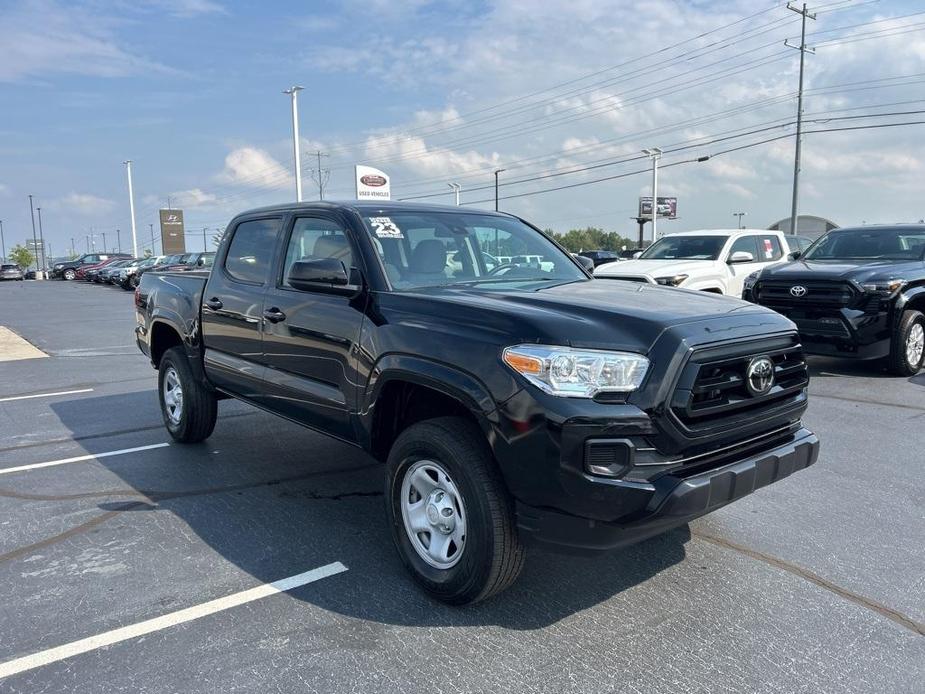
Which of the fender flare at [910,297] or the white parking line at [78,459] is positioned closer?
the white parking line at [78,459]

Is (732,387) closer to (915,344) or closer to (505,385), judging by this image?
(505,385)

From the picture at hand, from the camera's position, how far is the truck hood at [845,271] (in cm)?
837

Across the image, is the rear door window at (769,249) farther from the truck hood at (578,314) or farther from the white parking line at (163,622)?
the white parking line at (163,622)

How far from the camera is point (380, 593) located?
3393 mm

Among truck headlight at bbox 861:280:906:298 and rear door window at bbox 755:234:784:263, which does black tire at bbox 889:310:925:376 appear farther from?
rear door window at bbox 755:234:784:263

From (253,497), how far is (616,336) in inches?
113

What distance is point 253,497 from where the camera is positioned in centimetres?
472

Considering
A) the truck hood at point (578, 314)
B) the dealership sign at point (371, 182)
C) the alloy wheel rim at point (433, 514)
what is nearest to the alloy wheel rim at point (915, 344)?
the truck hood at point (578, 314)

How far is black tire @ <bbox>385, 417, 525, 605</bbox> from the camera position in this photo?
9.82ft

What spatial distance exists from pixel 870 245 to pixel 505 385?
882cm

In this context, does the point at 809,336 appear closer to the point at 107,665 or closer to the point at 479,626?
the point at 479,626

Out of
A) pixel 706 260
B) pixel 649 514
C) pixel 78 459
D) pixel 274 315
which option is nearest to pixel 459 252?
pixel 274 315

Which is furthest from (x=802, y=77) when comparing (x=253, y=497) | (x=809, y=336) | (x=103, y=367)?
(x=253, y=497)

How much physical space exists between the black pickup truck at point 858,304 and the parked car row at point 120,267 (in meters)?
20.5
